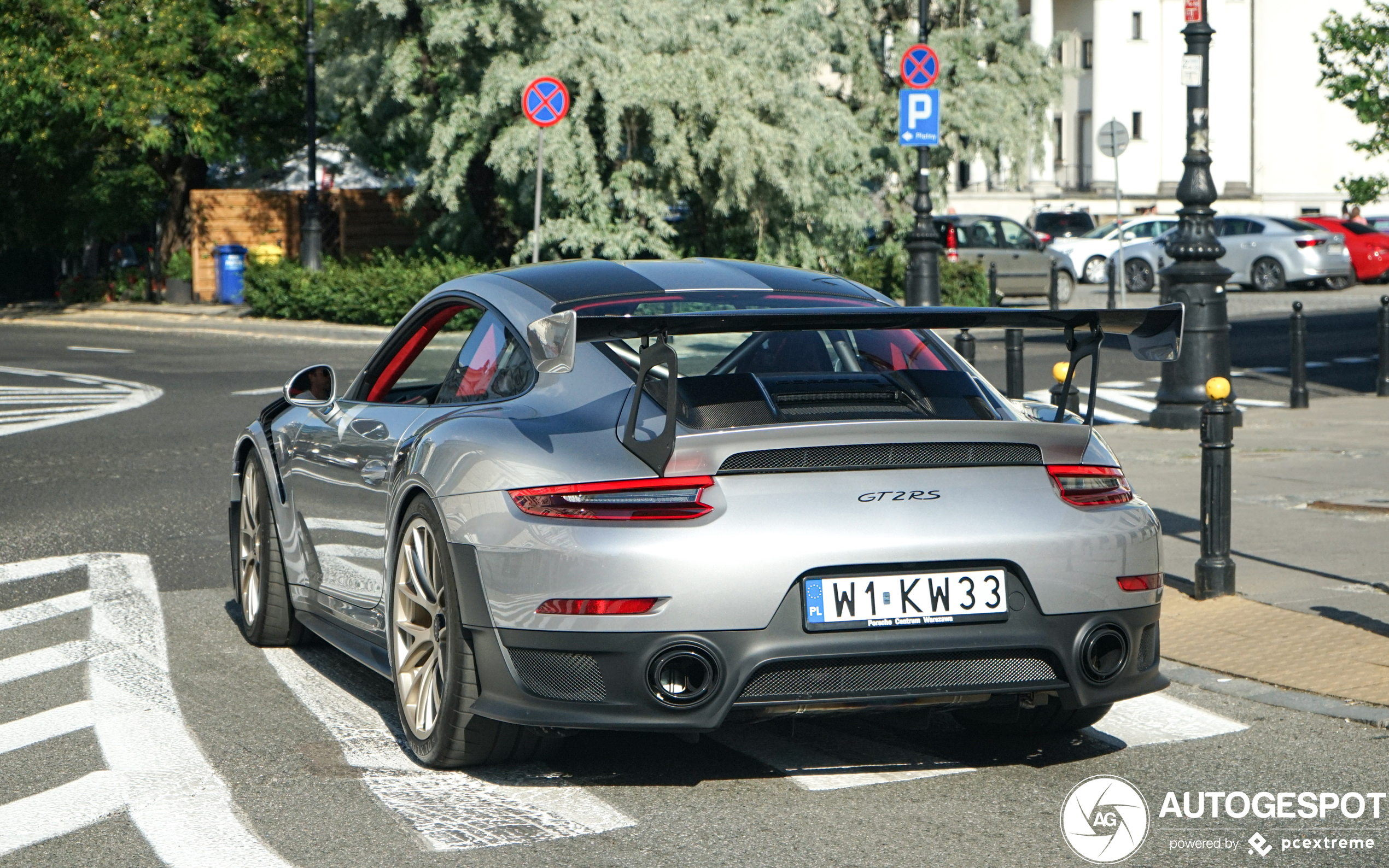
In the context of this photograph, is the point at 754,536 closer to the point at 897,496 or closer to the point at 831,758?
the point at 897,496

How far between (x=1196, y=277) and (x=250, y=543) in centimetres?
933

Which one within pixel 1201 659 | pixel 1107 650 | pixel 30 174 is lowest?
pixel 1201 659

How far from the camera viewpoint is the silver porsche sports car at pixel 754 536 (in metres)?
4.16

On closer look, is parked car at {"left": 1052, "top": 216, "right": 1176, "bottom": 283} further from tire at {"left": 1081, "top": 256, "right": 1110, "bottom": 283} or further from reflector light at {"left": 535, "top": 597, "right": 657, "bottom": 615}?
reflector light at {"left": 535, "top": 597, "right": 657, "bottom": 615}

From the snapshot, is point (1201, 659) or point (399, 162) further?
point (399, 162)

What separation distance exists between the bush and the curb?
20158mm

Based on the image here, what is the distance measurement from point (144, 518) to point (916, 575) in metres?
6.58

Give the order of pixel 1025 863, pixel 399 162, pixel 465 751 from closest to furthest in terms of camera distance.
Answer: pixel 1025 863 → pixel 465 751 → pixel 399 162

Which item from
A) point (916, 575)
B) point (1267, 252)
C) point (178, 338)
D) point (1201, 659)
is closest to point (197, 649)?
point (916, 575)

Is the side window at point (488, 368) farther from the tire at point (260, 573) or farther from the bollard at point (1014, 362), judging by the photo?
the bollard at point (1014, 362)

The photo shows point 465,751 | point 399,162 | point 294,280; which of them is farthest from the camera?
point 399,162

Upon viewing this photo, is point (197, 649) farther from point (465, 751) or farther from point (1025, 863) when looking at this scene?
point (1025, 863)

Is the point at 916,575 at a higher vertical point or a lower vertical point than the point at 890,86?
lower

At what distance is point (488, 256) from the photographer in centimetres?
2853
